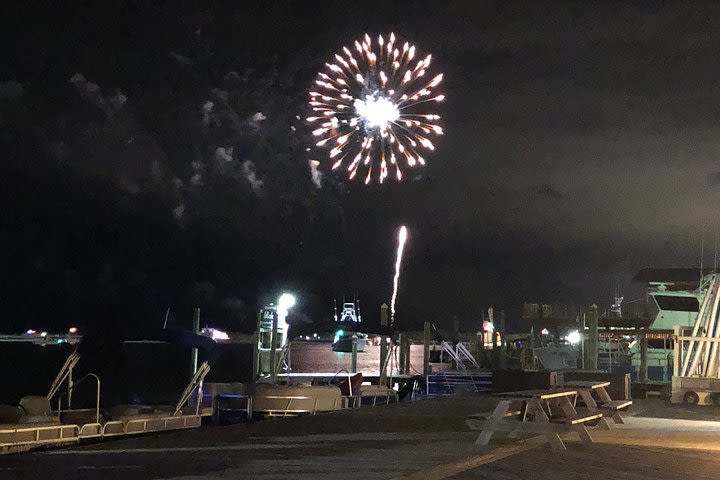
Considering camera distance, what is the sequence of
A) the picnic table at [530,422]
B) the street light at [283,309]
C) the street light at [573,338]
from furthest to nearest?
the street light at [573,338] → the street light at [283,309] → the picnic table at [530,422]

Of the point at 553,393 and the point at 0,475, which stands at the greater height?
the point at 553,393

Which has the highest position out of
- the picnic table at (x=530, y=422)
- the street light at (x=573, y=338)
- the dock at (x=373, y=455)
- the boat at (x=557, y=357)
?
the street light at (x=573, y=338)

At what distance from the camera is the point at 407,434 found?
1336 centimetres

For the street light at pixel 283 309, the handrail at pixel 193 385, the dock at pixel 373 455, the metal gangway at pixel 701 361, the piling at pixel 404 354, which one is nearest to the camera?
the dock at pixel 373 455

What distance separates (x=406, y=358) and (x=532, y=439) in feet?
122

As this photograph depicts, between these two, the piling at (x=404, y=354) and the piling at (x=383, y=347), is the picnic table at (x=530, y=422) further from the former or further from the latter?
the piling at (x=404, y=354)

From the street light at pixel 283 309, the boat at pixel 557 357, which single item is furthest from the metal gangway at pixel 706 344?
the boat at pixel 557 357

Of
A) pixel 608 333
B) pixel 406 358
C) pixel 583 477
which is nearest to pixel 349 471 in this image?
pixel 583 477

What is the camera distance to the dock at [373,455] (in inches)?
366

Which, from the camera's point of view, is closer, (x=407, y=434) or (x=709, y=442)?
(x=709, y=442)

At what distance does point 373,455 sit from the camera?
10.7 metres

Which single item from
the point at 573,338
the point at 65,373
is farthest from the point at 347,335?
the point at 65,373

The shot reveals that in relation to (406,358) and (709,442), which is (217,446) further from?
(406,358)

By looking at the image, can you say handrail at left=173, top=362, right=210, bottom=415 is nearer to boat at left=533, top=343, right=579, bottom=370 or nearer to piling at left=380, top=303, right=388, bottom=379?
piling at left=380, top=303, right=388, bottom=379
